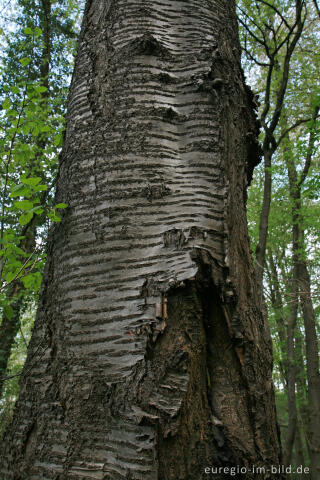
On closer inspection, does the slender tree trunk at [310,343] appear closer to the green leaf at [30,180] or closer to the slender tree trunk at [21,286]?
the slender tree trunk at [21,286]

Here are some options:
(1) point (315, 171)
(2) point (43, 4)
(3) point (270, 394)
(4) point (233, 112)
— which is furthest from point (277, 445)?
(2) point (43, 4)

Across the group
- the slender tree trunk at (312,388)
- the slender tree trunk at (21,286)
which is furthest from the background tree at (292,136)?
the slender tree trunk at (21,286)

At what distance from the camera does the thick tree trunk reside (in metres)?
0.91

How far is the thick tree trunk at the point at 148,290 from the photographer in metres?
0.91

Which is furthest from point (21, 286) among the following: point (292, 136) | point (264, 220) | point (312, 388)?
point (292, 136)

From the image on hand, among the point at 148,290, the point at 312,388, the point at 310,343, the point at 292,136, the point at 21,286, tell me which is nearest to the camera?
the point at 148,290

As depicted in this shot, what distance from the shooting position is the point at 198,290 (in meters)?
1.05

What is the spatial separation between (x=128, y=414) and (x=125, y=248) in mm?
481

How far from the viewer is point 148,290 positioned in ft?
3.35

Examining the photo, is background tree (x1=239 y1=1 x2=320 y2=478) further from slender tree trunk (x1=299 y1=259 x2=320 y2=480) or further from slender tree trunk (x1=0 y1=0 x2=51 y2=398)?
slender tree trunk (x1=0 y1=0 x2=51 y2=398)

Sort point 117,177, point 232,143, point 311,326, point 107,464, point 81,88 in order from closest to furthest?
point 107,464 < point 117,177 < point 232,143 < point 81,88 < point 311,326

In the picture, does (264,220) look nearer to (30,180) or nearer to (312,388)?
(312,388)

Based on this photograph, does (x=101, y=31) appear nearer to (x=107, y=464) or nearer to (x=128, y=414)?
(x=128, y=414)

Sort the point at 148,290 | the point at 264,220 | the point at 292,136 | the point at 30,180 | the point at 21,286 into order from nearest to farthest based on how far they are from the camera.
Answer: the point at 148,290
the point at 30,180
the point at 264,220
the point at 21,286
the point at 292,136
